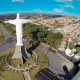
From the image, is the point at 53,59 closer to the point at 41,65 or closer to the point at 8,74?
the point at 41,65

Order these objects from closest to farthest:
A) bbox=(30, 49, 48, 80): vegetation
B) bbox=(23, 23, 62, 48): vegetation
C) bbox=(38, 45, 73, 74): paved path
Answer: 1. bbox=(30, 49, 48, 80): vegetation
2. bbox=(38, 45, 73, 74): paved path
3. bbox=(23, 23, 62, 48): vegetation

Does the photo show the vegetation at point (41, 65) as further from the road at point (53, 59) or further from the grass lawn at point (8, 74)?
the grass lawn at point (8, 74)

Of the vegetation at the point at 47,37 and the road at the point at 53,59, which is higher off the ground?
the vegetation at the point at 47,37

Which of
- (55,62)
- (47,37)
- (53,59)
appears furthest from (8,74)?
(47,37)

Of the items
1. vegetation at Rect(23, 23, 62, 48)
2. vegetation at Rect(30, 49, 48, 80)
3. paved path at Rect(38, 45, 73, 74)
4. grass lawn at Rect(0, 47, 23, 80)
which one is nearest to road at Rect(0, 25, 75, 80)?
paved path at Rect(38, 45, 73, 74)

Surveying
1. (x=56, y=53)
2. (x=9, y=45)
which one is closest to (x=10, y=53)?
(x=9, y=45)

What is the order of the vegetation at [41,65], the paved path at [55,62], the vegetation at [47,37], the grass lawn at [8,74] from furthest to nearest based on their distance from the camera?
1. the vegetation at [47,37]
2. the paved path at [55,62]
3. the vegetation at [41,65]
4. the grass lawn at [8,74]

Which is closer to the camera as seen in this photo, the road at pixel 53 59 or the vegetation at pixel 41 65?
the vegetation at pixel 41 65

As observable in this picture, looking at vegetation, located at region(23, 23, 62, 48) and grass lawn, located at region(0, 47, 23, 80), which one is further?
vegetation, located at region(23, 23, 62, 48)

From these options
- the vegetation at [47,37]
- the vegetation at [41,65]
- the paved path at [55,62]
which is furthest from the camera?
the vegetation at [47,37]

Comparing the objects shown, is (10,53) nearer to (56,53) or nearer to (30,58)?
(30,58)

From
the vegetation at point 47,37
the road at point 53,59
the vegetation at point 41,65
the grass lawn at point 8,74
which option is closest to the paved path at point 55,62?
the road at point 53,59

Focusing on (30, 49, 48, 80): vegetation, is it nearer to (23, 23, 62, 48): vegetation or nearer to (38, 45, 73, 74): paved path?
(38, 45, 73, 74): paved path
